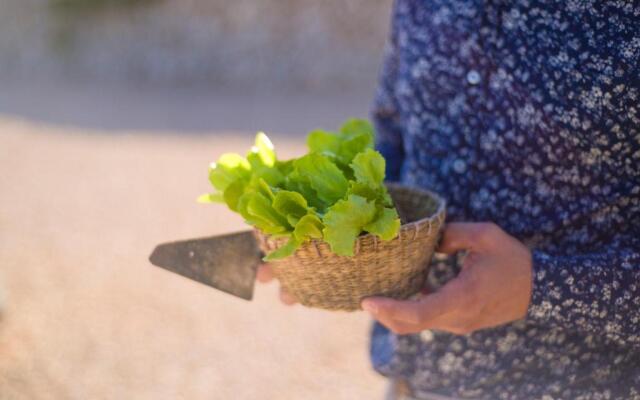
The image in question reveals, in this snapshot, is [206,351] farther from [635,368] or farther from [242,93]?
[242,93]

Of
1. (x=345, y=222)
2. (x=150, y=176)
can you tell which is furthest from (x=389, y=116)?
(x=150, y=176)

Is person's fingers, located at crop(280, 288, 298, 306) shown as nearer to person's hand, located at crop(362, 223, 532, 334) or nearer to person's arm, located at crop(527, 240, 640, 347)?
person's hand, located at crop(362, 223, 532, 334)

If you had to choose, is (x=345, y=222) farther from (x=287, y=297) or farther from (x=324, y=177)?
(x=287, y=297)

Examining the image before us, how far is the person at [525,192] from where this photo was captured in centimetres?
138

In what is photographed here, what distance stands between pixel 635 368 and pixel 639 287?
0.18 meters

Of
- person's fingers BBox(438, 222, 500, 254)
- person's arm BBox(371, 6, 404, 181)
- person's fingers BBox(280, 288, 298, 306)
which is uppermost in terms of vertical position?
person's arm BBox(371, 6, 404, 181)

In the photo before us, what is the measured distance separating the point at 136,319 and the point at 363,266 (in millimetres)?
3218

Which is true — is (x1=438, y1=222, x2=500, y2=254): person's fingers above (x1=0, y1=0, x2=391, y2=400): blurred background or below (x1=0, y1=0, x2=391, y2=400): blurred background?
below

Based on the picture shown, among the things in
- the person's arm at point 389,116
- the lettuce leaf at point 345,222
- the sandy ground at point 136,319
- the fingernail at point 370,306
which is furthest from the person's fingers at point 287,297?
the sandy ground at point 136,319

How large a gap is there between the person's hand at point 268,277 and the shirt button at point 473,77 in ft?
1.74

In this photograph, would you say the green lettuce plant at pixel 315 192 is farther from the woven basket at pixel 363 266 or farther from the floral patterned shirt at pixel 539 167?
the floral patterned shirt at pixel 539 167

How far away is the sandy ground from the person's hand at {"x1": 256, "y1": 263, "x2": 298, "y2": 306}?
6.78 feet

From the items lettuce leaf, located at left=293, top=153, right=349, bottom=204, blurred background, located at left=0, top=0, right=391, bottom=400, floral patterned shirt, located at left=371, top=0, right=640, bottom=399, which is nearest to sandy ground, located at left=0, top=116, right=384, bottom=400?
blurred background, located at left=0, top=0, right=391, bottom=400

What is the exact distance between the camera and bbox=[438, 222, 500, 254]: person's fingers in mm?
1414
